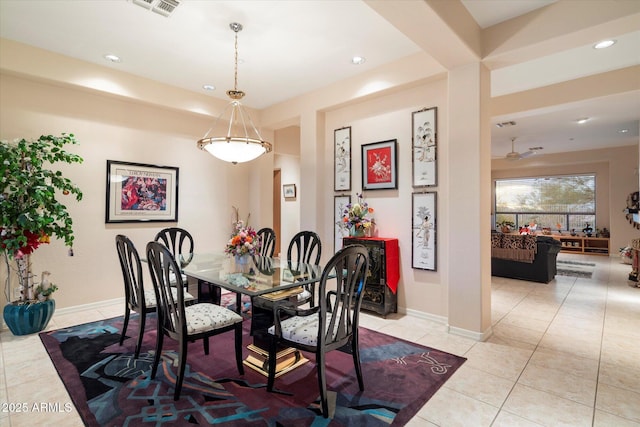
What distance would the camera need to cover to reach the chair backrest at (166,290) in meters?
2.06

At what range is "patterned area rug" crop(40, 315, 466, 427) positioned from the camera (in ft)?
6.25

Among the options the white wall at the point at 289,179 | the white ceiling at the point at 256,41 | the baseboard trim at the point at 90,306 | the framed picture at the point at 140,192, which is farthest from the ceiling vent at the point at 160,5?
the white wall at the point at 289,179

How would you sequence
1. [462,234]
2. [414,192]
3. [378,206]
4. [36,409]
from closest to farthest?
[36,409]
[462,234]
[414,192]
[378,206]

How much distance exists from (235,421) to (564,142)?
9311mm

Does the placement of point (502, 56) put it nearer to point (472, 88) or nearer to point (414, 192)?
point (472, 88)

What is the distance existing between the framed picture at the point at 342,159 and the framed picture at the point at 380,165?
25cm

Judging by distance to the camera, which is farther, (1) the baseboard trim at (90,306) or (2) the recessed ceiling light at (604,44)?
(1) the baseboard trim at (90,306)

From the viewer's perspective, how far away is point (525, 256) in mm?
5680

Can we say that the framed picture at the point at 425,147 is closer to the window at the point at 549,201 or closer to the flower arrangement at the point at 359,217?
the flower arrangement at the point at 359,217

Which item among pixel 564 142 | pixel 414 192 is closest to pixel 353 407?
pixel 414 192

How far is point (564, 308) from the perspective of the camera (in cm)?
412

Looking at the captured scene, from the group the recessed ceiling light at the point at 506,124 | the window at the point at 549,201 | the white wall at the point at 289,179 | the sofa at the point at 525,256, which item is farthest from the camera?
the window at the point at 549,201

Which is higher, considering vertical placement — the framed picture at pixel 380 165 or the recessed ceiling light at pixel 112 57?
the recessed ceiling light at pixel 112 57

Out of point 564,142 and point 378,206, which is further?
point 564,142
